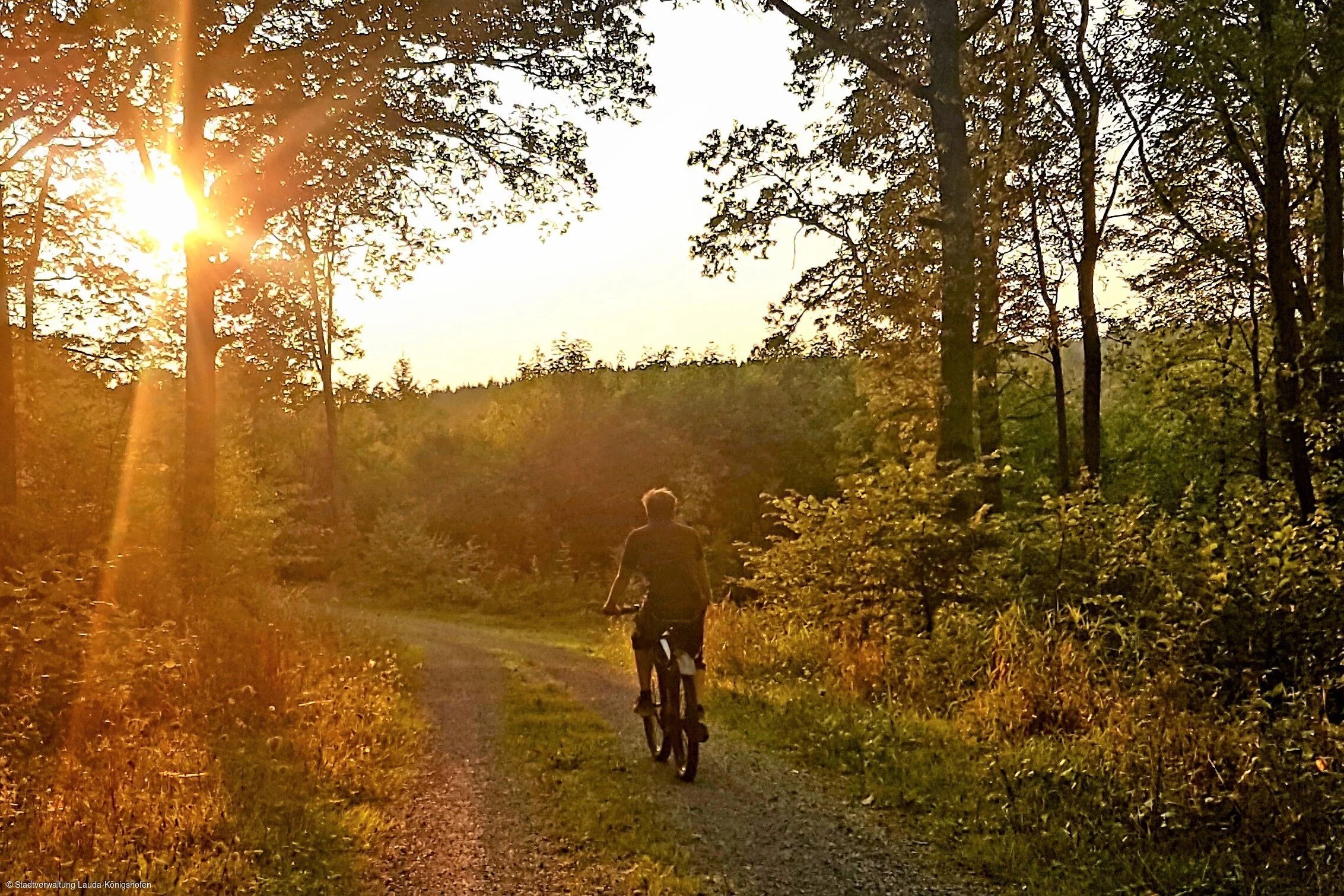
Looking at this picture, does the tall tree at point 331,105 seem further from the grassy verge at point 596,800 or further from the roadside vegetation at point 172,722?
the grassy verge at point 596,800

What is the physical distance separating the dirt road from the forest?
0.31 meters

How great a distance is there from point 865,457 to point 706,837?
1195 cm

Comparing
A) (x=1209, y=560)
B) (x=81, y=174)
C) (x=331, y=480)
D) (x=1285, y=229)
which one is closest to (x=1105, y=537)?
(x=1209, y=560)

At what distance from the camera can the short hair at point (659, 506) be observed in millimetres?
7535

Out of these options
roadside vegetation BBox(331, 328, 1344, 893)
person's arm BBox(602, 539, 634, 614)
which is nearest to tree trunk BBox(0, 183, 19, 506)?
person's arm BBox(602, 539, 634, 614)

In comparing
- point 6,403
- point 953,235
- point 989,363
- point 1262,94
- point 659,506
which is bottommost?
point 659,506

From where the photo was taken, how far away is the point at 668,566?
7340mm

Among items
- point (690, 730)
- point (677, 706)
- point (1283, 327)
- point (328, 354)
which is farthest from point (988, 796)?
point (328, 354)

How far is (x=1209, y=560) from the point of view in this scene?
8.02m

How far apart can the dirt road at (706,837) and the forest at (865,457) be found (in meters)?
0.31

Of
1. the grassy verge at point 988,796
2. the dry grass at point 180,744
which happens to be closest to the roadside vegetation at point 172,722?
the dry grass at point 180,744

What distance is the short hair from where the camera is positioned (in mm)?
7535

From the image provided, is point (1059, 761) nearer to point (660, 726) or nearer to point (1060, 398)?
point (660, 726)

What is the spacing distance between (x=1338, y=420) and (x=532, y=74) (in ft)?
38.1
